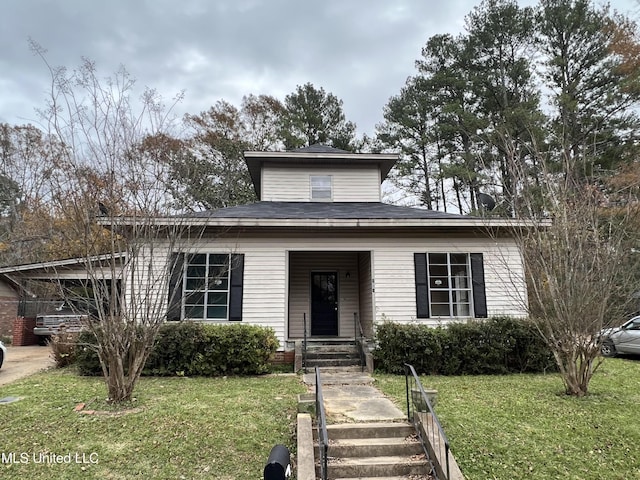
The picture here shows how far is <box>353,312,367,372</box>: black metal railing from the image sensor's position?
29.7ft

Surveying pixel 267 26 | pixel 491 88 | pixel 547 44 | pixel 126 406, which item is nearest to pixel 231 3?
pixel 267 26

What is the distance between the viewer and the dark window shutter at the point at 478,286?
9.66 meters

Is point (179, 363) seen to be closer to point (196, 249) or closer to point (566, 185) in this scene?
point (196, 249)

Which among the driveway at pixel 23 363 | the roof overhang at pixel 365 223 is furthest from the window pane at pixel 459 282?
the driveway at pixel 23 363

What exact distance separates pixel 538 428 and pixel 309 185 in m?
9.11

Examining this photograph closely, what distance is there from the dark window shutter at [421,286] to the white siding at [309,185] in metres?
3.38

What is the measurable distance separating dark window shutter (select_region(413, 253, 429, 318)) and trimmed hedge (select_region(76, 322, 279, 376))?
3870 mm

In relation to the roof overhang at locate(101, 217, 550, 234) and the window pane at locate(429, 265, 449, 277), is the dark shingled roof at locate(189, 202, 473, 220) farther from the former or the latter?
the window pane at locate(429, 265, 449, 277)

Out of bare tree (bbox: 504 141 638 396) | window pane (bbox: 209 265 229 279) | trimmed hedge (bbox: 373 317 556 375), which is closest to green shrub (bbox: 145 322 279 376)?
window pane (bbox: 209 265 229 279)

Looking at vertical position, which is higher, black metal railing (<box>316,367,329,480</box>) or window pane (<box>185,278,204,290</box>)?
window pane (<box>185,278,204,290</box>)

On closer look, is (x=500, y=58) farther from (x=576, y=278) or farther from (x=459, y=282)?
(x=576, y=278)

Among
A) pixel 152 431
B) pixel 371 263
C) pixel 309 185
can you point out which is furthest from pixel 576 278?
pixel 309 185

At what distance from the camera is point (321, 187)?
1261 cm

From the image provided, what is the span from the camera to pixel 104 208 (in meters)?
6.31
